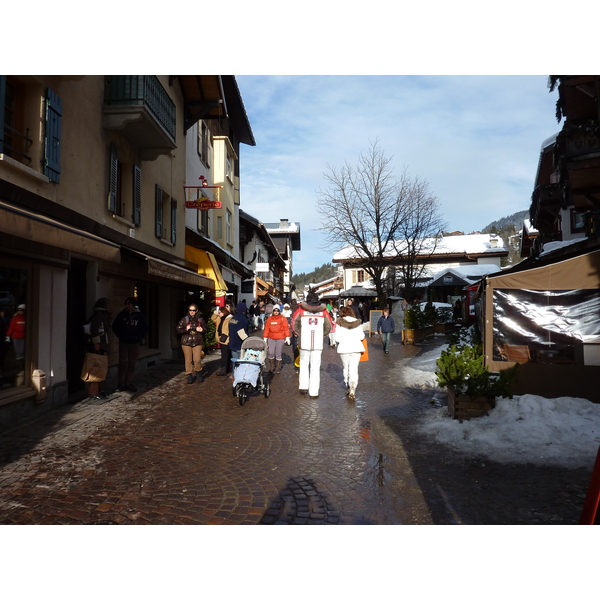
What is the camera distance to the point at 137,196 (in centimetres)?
1113

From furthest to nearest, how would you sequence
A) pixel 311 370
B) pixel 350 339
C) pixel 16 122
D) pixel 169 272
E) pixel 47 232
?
pixel 169 272 → pixel 311 370 → pixel 350 339 → pixel 16 122 → pixel 47 232

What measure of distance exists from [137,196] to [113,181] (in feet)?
4.77

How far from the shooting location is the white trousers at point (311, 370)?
27.7 feet

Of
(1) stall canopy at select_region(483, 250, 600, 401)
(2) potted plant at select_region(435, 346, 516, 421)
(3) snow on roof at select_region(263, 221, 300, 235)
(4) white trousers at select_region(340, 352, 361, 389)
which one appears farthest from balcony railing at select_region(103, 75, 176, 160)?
(3) snow on roof at select_region(263, 221, 300, 235)

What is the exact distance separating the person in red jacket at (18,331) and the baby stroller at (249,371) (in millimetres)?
3407

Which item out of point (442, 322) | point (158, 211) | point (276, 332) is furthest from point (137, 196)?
point (442, 322)

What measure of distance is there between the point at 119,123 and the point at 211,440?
7013mm

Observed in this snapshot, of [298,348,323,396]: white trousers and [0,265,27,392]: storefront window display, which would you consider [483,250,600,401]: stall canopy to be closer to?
[298,348,323,396]: white trousers

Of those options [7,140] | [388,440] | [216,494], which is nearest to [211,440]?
[216,494]

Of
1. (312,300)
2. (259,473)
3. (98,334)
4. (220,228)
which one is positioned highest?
(220,228)

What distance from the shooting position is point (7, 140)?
6.64m

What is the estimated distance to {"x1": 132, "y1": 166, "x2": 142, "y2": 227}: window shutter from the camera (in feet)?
36.0

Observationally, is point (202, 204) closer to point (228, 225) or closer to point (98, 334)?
point (98, 334)

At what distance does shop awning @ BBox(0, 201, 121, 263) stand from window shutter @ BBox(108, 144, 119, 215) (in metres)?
2.75
